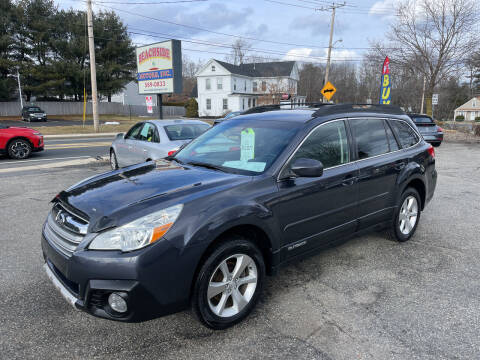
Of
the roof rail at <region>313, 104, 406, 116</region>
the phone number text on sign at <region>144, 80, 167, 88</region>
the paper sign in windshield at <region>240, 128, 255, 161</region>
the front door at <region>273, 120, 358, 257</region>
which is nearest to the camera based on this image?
the front door at <region>273, 120, 358, 257</region>

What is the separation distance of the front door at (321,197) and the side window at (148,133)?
4.76m

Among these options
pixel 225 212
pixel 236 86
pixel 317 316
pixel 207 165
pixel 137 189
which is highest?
pixel 236 86

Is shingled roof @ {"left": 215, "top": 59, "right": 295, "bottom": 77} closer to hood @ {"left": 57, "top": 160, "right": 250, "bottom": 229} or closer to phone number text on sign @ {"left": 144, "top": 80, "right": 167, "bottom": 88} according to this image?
phone number text on sign @ {"left": 144, "top": 80, "right": 167, "bottom": 88}

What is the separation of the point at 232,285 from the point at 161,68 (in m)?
17.7

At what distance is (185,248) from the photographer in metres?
2.43

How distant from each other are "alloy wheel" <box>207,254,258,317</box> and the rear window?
4.80 m

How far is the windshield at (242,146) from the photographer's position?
3.28 metres

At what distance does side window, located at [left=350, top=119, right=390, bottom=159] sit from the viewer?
3.88 m

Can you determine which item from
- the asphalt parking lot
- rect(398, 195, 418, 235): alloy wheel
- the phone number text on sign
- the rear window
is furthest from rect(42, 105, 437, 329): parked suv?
the phone number text on sign

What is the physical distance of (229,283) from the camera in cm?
276

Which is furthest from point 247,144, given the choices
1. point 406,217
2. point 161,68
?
point 161,68

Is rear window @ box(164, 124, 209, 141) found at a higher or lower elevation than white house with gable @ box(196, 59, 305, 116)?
lower

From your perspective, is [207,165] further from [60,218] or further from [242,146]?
[60,218]

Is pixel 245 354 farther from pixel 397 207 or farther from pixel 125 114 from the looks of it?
pixel 125 114
